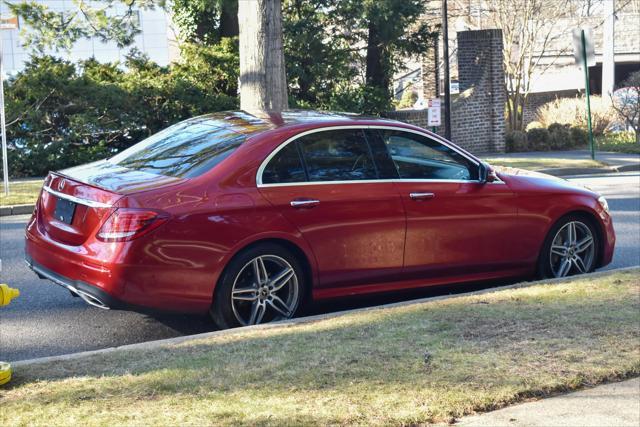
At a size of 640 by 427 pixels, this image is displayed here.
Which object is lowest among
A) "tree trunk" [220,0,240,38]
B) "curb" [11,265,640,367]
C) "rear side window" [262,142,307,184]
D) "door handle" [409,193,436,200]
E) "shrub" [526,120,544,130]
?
"curb" [11,265,640,367]

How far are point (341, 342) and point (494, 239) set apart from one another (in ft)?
8.53

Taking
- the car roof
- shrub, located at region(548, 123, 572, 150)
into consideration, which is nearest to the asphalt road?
the car roof

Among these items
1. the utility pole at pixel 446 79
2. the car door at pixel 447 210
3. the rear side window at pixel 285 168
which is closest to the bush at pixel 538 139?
the utility pole at pixel 446 79

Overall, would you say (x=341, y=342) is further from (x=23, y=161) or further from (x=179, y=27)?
(x=179, y=27)

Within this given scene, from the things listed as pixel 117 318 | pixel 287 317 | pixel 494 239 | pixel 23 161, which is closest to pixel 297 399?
pixel 287 317

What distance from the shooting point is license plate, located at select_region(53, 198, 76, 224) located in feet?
22.4

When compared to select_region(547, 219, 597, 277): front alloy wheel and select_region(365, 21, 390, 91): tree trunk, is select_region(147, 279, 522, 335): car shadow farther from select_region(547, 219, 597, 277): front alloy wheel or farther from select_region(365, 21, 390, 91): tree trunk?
select_region(365, 21, 390, 91): tree trunk

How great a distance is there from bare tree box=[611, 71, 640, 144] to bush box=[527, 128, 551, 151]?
112 inches

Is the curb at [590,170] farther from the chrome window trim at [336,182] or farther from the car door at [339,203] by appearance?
the car door at [339,203]

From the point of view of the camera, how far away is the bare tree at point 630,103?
28.7 m

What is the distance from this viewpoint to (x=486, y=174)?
26.7 ft

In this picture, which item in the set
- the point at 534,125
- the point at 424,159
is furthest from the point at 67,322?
the point at 534,125

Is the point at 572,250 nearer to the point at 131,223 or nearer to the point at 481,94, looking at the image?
the point at 131,223

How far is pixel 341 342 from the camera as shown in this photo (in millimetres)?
6062
